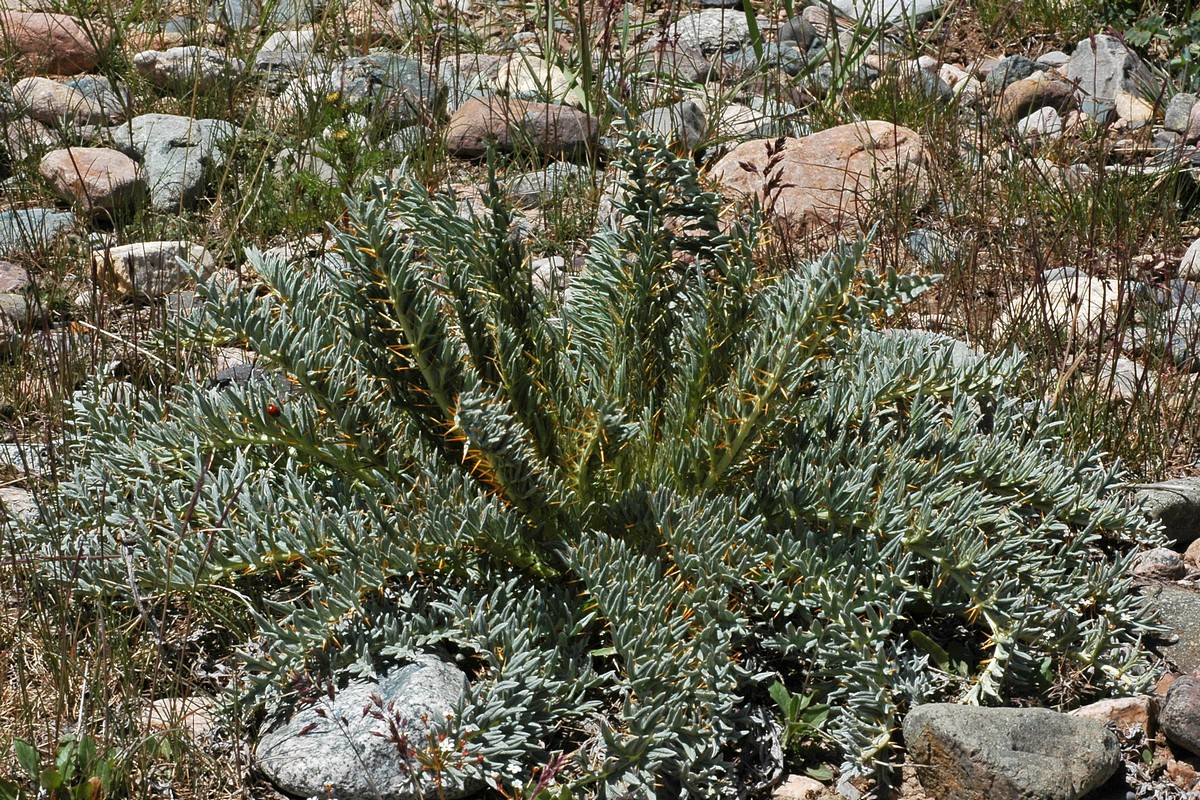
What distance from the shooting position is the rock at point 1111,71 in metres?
6.35

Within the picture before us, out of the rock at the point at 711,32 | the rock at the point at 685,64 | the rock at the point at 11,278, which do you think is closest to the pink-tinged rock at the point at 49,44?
the rock at the point at 11,278

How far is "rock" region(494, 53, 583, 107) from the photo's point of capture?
6.00m

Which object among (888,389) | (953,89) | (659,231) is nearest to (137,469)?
(659,231)

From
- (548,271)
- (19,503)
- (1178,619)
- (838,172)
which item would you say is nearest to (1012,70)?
(838,172)

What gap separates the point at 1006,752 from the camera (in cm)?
235

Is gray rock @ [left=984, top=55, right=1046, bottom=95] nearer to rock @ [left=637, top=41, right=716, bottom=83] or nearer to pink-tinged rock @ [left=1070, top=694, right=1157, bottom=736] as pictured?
rock @ [left=637, top=41, right=716, bottom=83]

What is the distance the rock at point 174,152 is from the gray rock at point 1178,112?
4587 mm

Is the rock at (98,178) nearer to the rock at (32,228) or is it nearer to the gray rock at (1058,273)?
the rock at (32,228)

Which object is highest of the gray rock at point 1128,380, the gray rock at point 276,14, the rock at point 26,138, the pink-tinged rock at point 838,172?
the gray rock at point 276,14

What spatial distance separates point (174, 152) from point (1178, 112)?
486 cm

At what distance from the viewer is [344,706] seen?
249cm

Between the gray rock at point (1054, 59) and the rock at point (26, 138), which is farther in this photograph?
the gray rock at point (1054, 59)

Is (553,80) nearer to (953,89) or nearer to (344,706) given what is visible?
(953,89)

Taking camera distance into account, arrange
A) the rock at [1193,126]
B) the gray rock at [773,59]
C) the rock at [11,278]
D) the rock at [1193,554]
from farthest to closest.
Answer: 1. the gray rock at [773,59]
2. the rock at [1193,126]
3. the rock at [11,278]
4. the rock at [1193,554]
